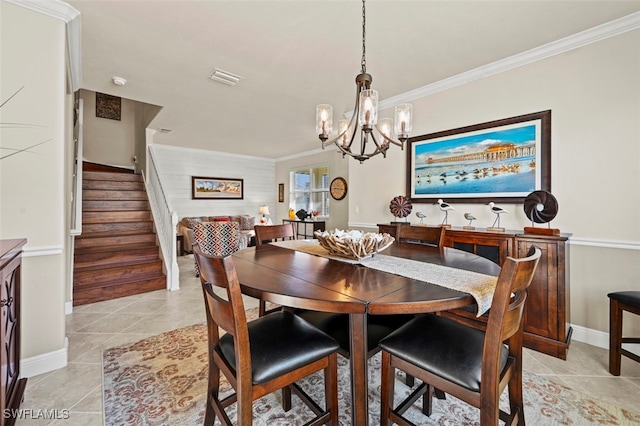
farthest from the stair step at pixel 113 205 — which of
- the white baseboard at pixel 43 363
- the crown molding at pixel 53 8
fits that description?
the crown molding at pixel 53 8

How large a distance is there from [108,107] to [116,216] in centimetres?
320

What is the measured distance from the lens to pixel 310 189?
749 cm

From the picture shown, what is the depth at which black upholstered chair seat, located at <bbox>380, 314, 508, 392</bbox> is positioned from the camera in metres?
1.06

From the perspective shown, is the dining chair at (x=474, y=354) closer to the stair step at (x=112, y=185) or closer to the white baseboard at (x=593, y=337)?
the white baseboard at (x=593, y=337)

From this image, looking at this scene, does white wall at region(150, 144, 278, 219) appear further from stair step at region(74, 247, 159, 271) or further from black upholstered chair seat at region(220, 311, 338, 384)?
black upholstered chair seat at region(220, 311, 338, 384)

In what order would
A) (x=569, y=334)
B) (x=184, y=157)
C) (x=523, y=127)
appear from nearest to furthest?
(x=569, y=334) < (x=523, y=127) < (x=184, y=157)

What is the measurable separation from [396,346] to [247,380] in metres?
0.64

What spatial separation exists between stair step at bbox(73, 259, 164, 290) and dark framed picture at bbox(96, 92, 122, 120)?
167 inches

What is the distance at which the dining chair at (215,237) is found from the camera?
408cm

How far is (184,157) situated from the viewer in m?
6.84

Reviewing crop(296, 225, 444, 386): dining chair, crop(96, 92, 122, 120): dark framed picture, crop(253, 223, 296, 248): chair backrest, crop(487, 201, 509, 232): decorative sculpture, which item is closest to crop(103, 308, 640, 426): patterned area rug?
crop(296, 225, 444, 386): dining chair

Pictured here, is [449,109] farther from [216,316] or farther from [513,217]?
[216,316]

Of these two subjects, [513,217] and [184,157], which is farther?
[184,157]

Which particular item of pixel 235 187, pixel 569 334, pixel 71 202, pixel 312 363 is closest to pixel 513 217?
pixel 569 334
